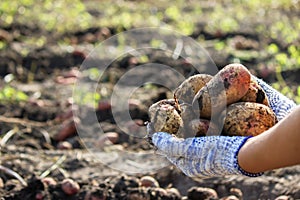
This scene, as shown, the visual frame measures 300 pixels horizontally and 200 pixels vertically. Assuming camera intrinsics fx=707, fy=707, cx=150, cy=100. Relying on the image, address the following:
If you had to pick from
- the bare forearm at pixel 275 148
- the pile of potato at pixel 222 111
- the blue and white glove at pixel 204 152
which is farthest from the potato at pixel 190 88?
the bare forearm at pixel 275 148

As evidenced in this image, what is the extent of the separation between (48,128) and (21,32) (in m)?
2.08

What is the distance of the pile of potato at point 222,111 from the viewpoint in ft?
7.21

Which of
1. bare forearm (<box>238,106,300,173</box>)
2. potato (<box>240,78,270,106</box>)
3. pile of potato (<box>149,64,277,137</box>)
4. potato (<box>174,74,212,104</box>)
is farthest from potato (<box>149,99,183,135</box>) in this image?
bare forearm (<box>238,106,300,173</box>)

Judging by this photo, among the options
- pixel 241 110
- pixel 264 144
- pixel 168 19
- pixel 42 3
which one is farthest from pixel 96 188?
pixel 42 3

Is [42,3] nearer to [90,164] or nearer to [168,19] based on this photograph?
[168,19]

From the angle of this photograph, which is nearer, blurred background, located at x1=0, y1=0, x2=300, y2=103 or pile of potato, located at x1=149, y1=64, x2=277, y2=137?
pile of potato, located at x1=149, y1=64, x2=277, y2=137

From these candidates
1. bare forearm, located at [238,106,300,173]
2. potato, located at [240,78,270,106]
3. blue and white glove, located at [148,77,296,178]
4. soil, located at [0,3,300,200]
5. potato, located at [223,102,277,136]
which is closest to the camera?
bare forearm, located at [238,106,300,173]

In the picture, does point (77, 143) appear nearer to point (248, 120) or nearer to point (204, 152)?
point (248, 120)

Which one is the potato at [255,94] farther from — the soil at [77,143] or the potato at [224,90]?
the soil at [77,143]

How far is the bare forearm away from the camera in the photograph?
1743 millimetres

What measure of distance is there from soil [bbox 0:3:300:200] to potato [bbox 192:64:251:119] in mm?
816

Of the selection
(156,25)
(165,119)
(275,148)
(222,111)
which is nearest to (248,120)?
(222,111)

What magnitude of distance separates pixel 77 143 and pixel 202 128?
1895mm

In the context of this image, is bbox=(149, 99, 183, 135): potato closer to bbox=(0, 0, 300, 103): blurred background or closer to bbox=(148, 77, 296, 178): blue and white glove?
bbox=(148, 77, 296, 178): blue and white glove
